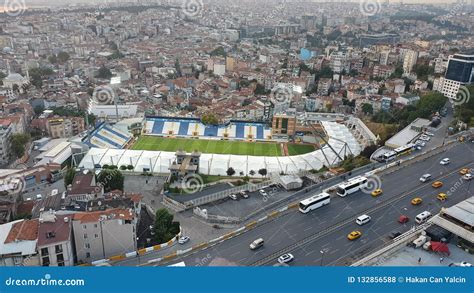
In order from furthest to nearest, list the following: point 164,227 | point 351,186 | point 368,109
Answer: point 368,109
point 351,186
point 164,227

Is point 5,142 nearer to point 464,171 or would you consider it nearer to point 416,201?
point 416,201

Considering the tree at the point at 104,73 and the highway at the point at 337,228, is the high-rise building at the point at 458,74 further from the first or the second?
the tree at the point at 104,73

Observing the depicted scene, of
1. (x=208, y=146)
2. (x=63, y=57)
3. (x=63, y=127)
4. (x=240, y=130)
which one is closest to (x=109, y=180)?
(x=208, y=146)

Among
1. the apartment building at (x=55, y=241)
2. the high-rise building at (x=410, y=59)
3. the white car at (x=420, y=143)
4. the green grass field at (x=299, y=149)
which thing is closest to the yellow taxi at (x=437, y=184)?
the white car at (x=420, y=143)

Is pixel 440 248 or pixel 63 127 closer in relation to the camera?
pixel 440 248

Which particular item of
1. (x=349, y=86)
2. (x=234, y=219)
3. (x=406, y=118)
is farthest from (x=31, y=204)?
(x=349, y=86)

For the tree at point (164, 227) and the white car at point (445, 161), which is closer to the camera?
the tree at point (164, 227)
